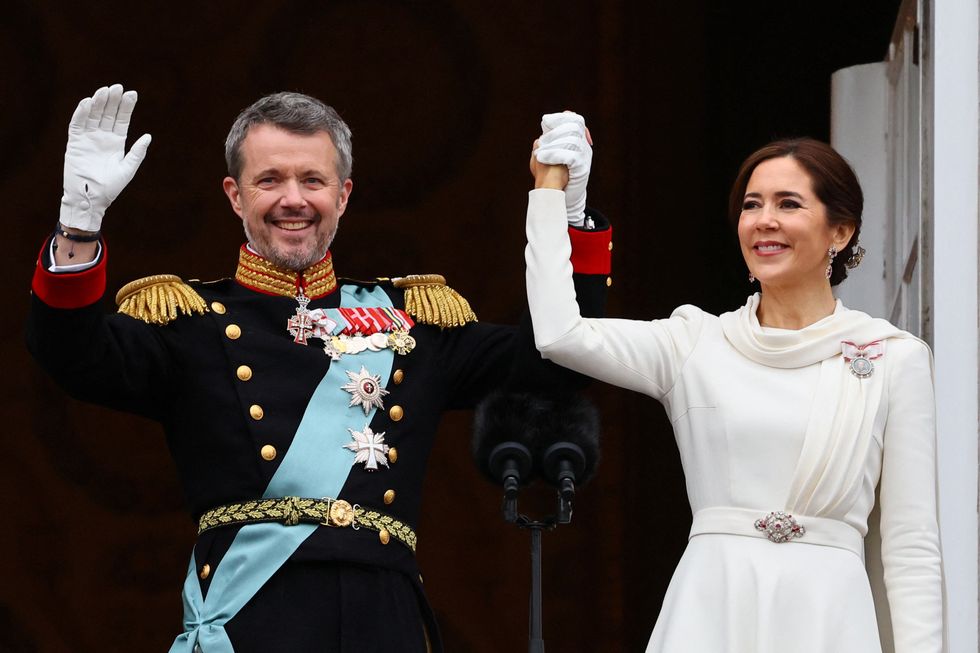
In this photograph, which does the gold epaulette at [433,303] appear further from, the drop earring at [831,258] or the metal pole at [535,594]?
the drop earring at [831,258]

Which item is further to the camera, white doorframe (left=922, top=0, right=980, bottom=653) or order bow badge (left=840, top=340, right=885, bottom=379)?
white doorframe (left=922, top=0, right=980, bottom=653)

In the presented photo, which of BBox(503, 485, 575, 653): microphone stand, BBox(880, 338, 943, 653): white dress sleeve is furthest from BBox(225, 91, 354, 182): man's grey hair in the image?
BBox(880, 338, 943, 653): white dress sleeve

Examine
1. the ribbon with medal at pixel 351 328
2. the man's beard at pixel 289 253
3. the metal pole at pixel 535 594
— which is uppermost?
the man's beard at pixel 289 253

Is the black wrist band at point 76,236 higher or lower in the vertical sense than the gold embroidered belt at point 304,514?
higher

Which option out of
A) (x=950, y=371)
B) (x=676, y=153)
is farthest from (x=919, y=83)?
(x=676, y=153)

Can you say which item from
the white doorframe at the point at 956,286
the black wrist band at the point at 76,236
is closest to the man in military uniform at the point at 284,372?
the black wrist band at the point at 76,236

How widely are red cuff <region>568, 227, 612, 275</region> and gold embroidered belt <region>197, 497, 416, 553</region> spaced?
556 millimetres

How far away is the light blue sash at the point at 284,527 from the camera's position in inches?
152

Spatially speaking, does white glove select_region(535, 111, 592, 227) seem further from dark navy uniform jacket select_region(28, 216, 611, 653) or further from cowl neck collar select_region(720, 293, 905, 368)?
cowl neck collar select_region(720, 293, 905, 368)

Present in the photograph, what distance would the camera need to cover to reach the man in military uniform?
3834 millimetres

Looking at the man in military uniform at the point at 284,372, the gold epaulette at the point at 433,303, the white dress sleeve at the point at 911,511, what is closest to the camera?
the white dress sleeve at the point at 911,511

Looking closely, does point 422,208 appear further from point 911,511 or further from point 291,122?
point 911,511

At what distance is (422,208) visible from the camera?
6.57m

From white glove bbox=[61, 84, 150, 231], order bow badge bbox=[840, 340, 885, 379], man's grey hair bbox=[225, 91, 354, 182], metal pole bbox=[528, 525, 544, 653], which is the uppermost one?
man's grey hair bbox=[225, 91, 354, 182]
